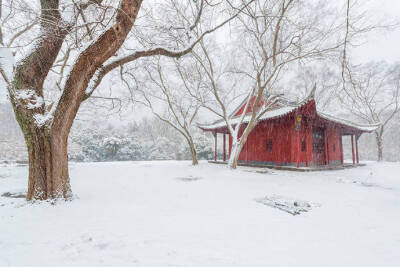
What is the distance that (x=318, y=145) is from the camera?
1286 centimetres

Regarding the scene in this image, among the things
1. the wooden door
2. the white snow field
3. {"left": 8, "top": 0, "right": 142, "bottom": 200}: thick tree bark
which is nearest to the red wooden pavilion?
the wooden door

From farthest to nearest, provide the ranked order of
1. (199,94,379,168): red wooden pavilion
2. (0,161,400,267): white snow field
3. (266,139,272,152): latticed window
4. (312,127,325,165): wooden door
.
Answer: (266,139,272,152): latticed window, (312,127,325,165): wooden door, (199,94,379,168): red wooden pavilion, (0,161,400,267): white snow field

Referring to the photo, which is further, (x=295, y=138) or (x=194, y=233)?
(x=295, y=138)

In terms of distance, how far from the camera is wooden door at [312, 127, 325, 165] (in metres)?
12.6

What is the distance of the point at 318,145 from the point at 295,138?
8.63 feet

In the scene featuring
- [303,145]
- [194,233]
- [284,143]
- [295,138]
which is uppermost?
[295,138]

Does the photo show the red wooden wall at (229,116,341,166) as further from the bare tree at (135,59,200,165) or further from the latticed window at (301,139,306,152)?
the bare tree at (135,59,200,165)

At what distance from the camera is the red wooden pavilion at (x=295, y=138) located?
1089 centimetres

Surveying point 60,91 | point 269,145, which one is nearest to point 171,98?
point 269,145

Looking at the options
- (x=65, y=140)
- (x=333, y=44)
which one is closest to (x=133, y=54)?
(x=65, y=140)

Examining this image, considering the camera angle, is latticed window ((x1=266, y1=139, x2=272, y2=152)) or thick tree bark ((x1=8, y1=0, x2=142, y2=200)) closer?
thick tree bark ((x1=8, y1=0, x2=142, y2=200))

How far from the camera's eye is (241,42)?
31.2ft

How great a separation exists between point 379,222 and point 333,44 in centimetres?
702

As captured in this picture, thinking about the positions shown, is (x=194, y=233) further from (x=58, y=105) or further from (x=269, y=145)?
(x=269, y=145)
